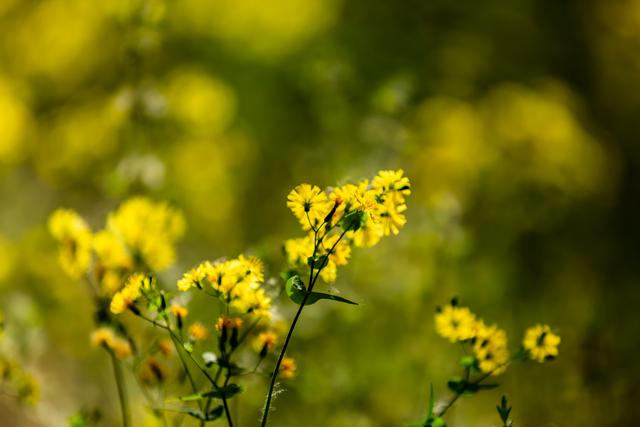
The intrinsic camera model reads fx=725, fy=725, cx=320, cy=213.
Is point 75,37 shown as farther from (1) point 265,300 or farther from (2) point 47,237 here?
(1) point 265,300

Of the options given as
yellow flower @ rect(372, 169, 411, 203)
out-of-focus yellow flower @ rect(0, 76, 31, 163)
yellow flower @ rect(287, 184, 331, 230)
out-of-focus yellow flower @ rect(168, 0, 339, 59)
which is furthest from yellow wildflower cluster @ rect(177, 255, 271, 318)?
out-of-focus yellow flower @ rect(168, 0, 339, 59)

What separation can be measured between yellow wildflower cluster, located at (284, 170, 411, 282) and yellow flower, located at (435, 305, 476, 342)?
22 cm

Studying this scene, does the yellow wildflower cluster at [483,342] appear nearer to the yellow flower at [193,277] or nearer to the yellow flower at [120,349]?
the yellow flower at [193,277]

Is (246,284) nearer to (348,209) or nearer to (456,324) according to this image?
(348,209)

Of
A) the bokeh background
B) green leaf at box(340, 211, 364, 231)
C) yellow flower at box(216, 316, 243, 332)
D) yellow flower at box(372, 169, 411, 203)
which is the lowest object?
yellow flower at box(216, 316, 243, 332)

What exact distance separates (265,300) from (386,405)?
1.54m

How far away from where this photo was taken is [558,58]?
661 centimetres

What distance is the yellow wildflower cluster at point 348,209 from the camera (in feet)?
3.61

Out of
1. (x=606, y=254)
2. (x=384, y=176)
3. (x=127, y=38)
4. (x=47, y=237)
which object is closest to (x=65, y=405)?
(x=47, y=237)

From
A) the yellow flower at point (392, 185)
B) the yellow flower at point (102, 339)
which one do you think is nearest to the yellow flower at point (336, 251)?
the yellow flower at point (392, 185)

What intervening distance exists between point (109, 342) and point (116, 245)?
0.74 ft

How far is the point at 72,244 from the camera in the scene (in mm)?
1504

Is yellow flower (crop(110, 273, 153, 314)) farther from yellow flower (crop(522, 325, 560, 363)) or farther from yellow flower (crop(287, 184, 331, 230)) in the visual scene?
yellow flower (crop(522, 325, 560, 363))

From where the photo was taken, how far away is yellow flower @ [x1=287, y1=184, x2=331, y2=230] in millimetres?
1091
